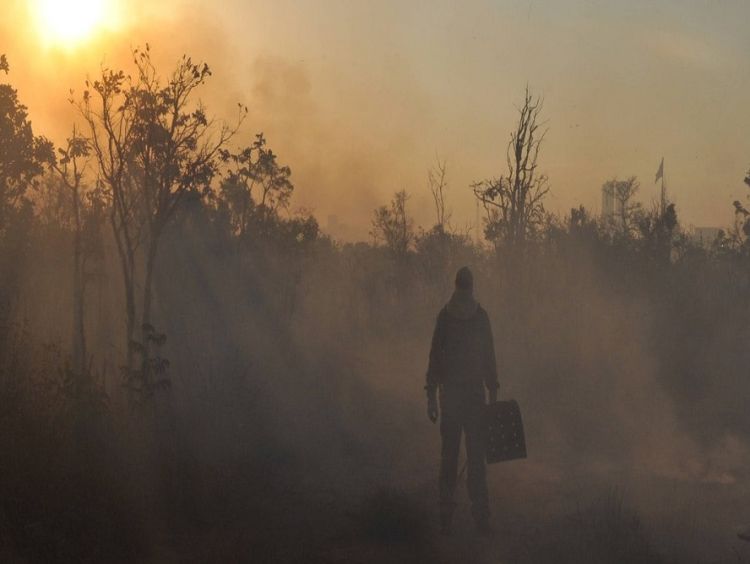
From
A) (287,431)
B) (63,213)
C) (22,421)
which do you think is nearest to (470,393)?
(22,421)

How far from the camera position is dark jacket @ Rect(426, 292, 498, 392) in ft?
29.8

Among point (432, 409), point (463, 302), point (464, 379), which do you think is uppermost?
point (463, 302)

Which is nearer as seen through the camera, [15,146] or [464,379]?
[464,379]

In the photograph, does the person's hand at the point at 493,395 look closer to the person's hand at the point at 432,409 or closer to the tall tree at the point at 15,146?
the person's hand at the point at 432,409

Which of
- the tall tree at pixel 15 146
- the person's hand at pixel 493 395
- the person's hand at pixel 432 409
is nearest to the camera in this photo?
the person's hand at pixel 432 409

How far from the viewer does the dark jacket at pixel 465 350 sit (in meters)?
9.09

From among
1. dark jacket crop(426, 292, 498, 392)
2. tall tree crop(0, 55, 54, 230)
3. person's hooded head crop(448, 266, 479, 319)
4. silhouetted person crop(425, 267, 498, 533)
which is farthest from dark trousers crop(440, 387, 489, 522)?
tall tree crop(0, 55, 54, 230)

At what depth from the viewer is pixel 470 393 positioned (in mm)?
9133

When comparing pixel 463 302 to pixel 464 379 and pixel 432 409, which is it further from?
pixel 432 409

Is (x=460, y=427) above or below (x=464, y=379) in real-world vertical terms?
below

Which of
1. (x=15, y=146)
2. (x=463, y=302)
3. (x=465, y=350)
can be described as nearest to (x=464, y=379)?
(x=465, y=350)

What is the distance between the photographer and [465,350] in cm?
909

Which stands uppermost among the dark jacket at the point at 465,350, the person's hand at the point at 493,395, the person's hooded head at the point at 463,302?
the person's hooded head at the point at 463,302

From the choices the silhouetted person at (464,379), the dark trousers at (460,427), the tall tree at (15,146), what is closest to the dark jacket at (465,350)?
the silhouetted person at (464,379)
